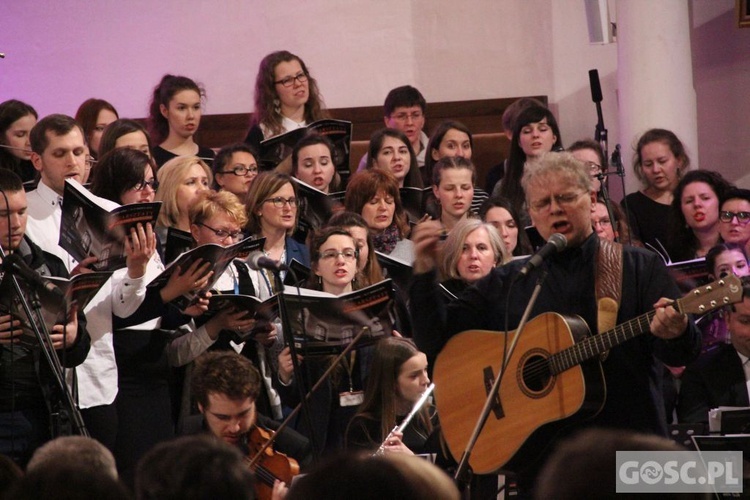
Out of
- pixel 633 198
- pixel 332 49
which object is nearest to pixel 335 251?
pixel 633 198

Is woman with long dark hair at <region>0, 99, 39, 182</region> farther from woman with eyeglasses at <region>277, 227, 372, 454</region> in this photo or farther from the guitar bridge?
the guitar bridge

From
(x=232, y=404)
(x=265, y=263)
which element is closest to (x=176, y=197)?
(x=232, y=404)

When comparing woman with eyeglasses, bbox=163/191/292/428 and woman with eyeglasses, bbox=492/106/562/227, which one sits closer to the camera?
woman with eyeglasses, bbox=163/191/292/428

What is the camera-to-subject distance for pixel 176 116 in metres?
5.91

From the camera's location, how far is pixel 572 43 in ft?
27.0

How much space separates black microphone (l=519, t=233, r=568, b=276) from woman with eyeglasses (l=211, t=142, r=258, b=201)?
95.8 inches

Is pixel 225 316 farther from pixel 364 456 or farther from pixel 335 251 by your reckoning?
pixel 364 456

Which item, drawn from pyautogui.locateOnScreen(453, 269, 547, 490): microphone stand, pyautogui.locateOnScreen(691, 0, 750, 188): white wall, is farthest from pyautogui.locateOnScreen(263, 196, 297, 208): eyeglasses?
pyautogui.locateOnScreen(691, 0, 750, 188): white wall

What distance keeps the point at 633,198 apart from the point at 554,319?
305 centimetres

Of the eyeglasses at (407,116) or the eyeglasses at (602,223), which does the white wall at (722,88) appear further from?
the eyeglasses at (602,223)

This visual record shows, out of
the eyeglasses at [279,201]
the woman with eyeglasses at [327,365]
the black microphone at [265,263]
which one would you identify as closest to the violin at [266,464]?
the woman with eyeglasses at [327,365]

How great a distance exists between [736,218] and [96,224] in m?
3.06

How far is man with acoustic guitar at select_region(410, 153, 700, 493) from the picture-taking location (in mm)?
3203

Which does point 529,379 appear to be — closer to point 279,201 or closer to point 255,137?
point 279,201
